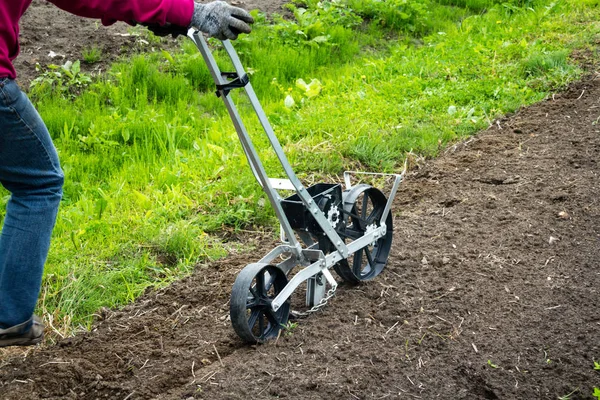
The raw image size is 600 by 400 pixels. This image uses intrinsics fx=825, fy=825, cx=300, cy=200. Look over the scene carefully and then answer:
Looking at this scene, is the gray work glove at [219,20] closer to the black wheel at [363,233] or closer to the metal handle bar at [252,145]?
the metal handle bar at [252,145]

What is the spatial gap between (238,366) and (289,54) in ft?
15.7

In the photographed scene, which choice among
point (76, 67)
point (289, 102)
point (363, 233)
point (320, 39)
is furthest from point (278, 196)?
point (320, 39)

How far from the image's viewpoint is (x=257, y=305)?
385 cm

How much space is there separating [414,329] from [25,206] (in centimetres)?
190

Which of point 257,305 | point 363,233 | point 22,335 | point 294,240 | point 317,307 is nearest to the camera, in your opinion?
point 22,335

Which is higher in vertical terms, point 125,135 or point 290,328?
point 290,328

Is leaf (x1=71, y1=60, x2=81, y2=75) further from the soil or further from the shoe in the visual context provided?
the shoe

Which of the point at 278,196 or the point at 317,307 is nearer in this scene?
the point at 278,196

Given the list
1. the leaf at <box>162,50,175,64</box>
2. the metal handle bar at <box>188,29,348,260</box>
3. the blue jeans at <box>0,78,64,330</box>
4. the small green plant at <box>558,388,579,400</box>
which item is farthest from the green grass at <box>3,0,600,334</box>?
the small green plant at <box>558,388,579,400</box>

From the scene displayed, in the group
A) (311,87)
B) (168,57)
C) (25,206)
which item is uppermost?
(25,206)

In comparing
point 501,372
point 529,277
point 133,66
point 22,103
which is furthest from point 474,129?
point 22,103

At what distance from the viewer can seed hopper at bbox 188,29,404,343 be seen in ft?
12.1

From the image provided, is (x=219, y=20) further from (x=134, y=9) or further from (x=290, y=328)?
(x=290, y=328)

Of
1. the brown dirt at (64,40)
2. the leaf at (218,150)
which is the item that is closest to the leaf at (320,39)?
the brown dirt at (64,40)
